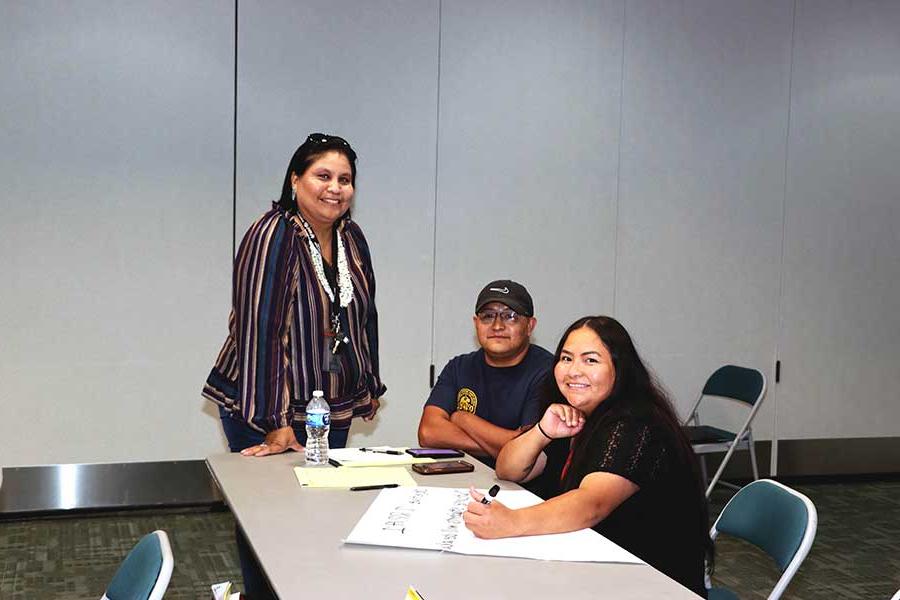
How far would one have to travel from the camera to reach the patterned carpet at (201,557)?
414cm

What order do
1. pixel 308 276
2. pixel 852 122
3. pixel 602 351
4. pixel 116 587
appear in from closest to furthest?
pixel 116 587, pixel 602 351, pixel 308 276, pixel 852 122

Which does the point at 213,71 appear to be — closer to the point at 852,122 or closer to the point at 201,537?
the point at 201,537

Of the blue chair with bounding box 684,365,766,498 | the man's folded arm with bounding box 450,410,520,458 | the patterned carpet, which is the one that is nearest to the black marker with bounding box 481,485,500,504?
the man's folded arm with bounding box 450,410,520,458

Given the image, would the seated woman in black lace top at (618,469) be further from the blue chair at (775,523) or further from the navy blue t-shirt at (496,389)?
the navy blue t-shirt at (496,389)

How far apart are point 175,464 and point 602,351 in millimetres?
3224

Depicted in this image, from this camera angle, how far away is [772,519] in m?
2.61

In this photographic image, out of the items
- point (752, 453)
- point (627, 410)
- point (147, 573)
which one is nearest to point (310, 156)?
point (627, 410)

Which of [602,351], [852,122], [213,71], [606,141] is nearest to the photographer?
[602,351]

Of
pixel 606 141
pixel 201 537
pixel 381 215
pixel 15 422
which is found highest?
pixel 606 141

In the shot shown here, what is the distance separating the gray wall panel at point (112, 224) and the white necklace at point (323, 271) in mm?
2059

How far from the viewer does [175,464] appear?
525 centimetres

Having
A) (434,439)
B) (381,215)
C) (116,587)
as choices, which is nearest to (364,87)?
(381,215)

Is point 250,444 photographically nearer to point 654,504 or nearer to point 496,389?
point 496,389

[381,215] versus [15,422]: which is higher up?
[381,215]
